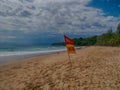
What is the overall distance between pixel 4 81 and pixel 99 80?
370cm

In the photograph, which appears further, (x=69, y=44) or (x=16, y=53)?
(x=16, y=53)

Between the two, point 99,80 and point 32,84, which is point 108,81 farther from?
point 32,84

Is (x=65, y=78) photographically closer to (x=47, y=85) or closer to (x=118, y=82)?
(x=47, y=85)

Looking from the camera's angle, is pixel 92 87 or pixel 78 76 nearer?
pixel 92 87

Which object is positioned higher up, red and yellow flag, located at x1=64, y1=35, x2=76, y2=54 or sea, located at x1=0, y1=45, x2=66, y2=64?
red and yellow flag, located at x1=64, y1=35, x2=76, y2=54

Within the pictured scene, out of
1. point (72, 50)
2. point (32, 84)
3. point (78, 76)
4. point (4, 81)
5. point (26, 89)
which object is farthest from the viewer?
point (72, 50)

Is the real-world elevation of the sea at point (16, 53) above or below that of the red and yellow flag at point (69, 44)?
below

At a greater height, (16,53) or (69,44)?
(69,44)

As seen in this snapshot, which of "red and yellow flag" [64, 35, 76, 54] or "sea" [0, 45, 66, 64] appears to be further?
"sea" [0, 45, 66, 64]

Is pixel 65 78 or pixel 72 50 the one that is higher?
pixel 72 50

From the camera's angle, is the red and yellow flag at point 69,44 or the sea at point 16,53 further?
the sea at point 16,53

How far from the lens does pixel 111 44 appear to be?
167 feet

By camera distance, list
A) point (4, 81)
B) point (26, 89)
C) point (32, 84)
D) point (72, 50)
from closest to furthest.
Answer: point (26, 89)
point (32, 84)
point (4, 81)
point (72, 50)

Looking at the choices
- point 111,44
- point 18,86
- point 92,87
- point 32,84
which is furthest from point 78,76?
point 111,44
